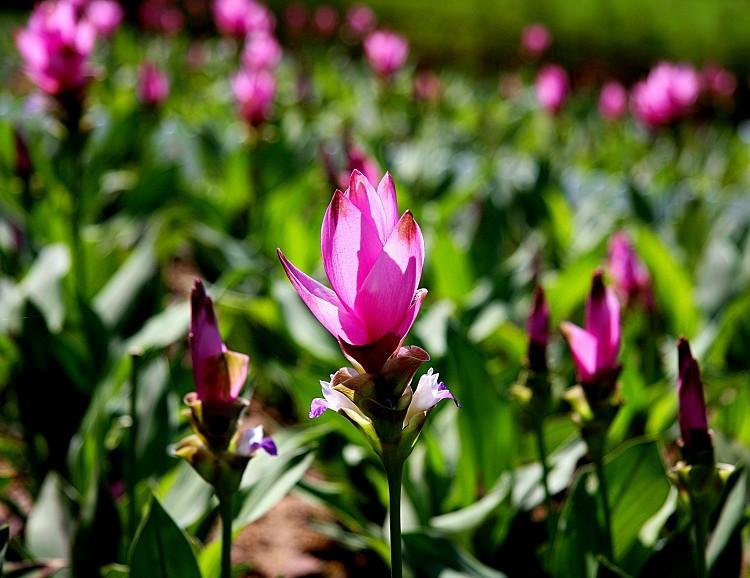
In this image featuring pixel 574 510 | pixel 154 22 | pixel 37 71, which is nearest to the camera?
pixel 574 510

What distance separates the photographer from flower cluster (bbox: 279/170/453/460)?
864mm

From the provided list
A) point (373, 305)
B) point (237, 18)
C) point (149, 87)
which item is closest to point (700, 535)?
point (373, 305)

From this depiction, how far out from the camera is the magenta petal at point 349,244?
866mm

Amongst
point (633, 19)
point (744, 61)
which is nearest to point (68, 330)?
point (744, 61)

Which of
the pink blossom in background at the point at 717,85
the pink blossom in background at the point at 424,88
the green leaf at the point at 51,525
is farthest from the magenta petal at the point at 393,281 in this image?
the pink blossom in background at the point at 717,85

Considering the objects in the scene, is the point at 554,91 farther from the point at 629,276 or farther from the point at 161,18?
the point at 161,18

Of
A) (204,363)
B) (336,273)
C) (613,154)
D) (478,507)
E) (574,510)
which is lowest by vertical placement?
(613,154)

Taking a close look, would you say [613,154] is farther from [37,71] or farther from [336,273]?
[336,273]

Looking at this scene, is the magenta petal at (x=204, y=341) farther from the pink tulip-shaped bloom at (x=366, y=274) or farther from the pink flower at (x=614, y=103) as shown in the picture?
the pink flower at (x=614, y=103)

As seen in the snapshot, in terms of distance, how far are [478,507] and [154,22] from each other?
6676mm

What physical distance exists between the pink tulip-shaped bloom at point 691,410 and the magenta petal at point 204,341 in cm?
55

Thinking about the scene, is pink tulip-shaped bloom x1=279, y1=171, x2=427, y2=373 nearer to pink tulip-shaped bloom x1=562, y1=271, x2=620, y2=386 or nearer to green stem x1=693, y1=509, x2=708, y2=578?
pink tulip-shaped bloom x1=562, y1=271, x2=620, y2=386

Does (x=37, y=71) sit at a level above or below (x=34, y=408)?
above

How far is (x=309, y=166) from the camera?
3857 mm
